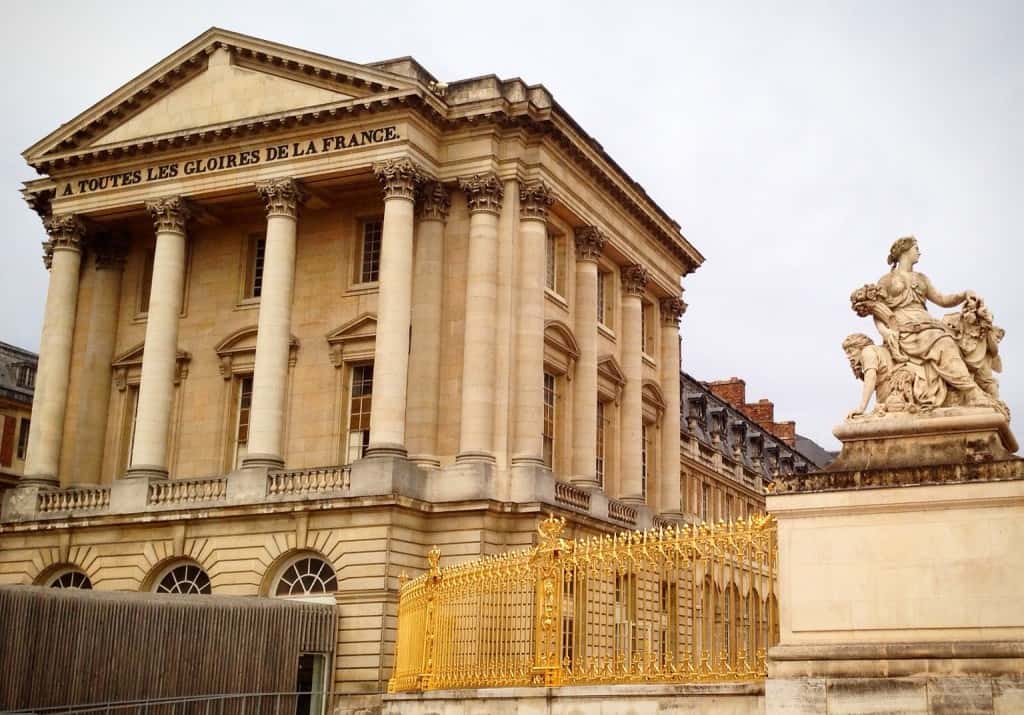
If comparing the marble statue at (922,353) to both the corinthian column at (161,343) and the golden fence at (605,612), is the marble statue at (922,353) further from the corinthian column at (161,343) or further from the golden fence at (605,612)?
the corinthian column at (161,343)

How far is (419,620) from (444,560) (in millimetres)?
12585

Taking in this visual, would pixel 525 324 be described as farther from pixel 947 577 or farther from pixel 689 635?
pixel 947 577

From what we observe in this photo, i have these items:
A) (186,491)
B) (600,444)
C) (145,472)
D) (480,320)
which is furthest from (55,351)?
(600,444)

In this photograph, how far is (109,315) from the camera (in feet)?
134

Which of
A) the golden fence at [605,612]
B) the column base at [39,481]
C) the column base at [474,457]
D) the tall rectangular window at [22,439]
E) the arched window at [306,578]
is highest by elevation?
the tall rectangular window at [22,439]

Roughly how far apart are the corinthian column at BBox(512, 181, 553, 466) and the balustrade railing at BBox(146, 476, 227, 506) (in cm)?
759

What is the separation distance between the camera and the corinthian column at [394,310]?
109ft

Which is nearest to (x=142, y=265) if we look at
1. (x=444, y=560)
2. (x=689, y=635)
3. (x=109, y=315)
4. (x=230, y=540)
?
(x=109, y=315)

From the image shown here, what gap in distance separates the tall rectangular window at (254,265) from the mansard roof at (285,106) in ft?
11.7

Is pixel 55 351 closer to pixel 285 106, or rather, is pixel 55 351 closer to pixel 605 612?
pixel 285 106

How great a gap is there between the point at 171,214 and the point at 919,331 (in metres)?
27.3

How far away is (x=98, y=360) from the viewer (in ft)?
132

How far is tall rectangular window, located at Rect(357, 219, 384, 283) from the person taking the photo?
123ft

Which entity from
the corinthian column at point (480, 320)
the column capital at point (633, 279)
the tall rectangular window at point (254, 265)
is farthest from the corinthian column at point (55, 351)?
the column capital at point (633, 279)
